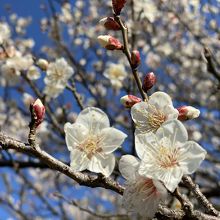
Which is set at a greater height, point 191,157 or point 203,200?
point 191,157

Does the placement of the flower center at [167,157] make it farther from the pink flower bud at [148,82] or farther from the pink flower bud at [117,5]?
the pink flower bud at [117,5]

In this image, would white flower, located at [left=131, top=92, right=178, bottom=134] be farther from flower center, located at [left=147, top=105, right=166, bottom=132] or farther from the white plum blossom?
the white plum blossom

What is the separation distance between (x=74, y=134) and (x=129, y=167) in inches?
10.6

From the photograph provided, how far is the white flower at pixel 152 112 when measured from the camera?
144 cm

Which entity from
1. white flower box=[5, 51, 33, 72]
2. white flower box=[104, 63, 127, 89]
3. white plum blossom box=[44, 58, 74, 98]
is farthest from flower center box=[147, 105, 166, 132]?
white flower box=[104, 63, 127, 89]

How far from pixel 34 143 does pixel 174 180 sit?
1.41ft

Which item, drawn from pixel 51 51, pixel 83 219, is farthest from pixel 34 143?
pixel 83 219

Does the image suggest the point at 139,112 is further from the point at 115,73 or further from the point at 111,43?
the point at 115,73

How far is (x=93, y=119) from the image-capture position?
147cm

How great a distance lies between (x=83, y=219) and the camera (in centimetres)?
959

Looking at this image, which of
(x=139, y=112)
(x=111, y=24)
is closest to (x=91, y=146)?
(x=139, y=112)

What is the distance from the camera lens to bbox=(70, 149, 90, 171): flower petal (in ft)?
4.40

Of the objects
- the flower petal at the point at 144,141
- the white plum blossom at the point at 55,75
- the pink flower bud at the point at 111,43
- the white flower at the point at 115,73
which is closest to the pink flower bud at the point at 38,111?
the flower petal at the point at 144,141

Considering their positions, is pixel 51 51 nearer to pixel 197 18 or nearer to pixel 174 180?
pixel 197 18
